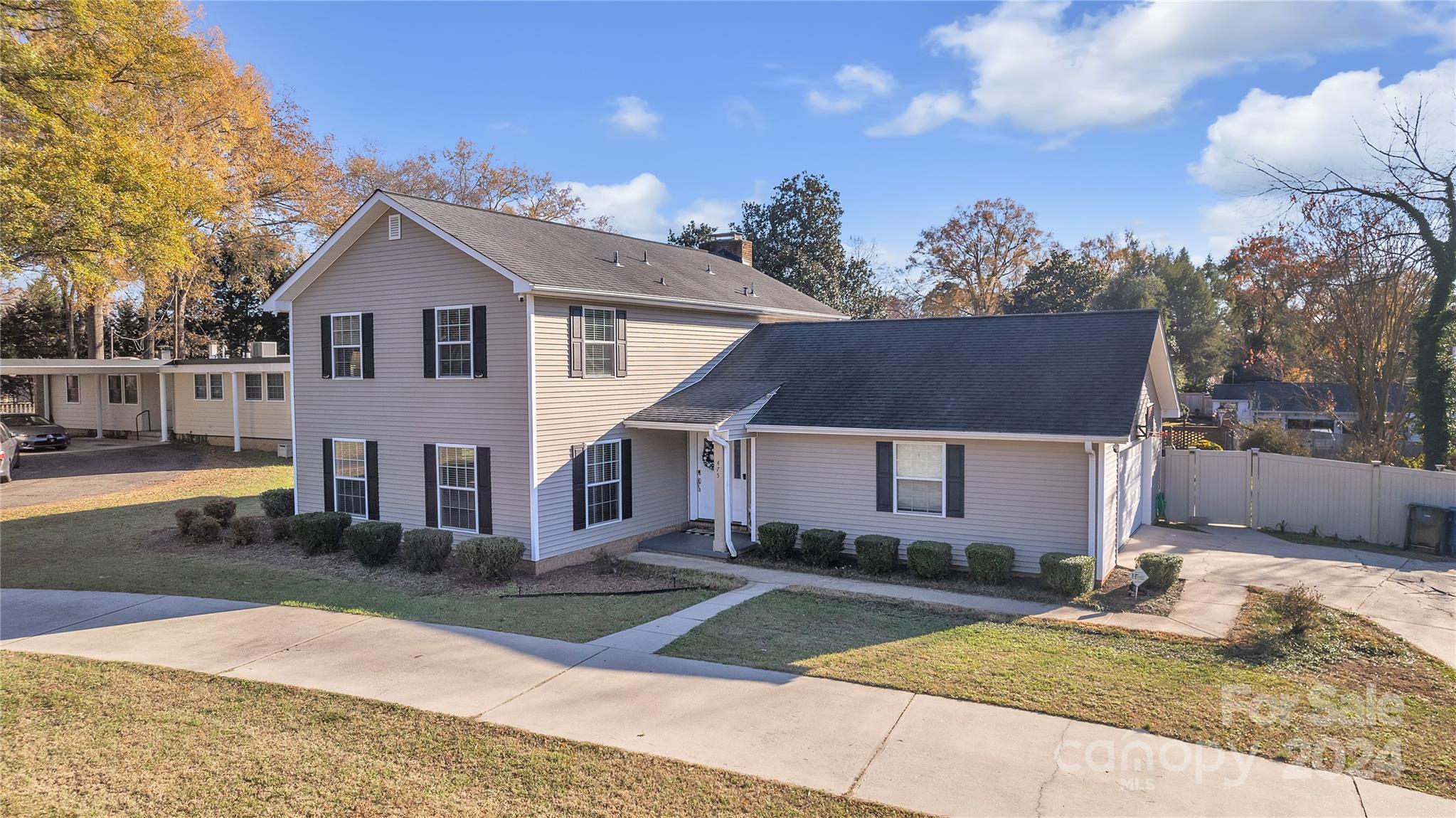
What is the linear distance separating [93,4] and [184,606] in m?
13.1

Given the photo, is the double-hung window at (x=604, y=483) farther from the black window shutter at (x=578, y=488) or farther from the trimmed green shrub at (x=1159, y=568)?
the trimmed green shrub at (x=1159, y=568)

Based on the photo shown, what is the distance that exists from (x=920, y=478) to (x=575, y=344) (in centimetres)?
655

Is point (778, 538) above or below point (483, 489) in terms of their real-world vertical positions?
below

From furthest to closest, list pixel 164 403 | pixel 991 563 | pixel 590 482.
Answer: pixel 164 403, pixel 590 482, pixel 991 563

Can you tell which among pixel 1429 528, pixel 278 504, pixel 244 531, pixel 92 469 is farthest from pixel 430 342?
pixel 1429 528

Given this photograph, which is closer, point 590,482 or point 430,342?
point 430,342

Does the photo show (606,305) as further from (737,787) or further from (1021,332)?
(737,787)

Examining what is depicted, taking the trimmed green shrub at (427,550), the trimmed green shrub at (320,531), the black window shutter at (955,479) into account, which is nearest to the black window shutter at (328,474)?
the trimmed green shrub at (320,531)

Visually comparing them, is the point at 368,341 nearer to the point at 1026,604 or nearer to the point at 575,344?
the point at 575,344

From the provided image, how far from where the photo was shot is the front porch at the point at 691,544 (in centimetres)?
1517

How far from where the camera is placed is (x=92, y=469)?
26.2 metres

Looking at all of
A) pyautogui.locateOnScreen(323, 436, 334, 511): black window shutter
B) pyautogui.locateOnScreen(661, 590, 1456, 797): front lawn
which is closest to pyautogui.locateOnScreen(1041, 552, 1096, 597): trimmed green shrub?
pyautogui.locateOnScreen(661, 590, 1456, 797): front lawn

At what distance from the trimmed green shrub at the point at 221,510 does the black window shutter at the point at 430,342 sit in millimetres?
6064

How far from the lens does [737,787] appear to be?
6.15 m
